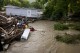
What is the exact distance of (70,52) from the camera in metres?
15.2

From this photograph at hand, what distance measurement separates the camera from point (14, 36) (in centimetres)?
1805

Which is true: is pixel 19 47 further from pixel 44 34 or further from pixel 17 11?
pixel 17 11

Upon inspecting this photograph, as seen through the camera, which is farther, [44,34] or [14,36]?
[44,34]

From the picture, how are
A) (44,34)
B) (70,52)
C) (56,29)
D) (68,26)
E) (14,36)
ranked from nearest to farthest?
1. (70,52)
2. (14,36)
3. (44,34)
4. (56,29)
5. (68,26)

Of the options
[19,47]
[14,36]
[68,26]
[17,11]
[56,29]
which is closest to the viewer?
[19,47]

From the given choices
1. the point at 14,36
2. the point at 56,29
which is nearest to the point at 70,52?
the point at 14,36

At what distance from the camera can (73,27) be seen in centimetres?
2472

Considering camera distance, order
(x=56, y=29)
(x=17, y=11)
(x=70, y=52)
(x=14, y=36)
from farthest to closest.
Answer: (x=17, y=11) → (x=56, y=29) → (x=14, y=36) → (x=70, y=52)

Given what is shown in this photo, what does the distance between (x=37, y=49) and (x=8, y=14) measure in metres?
17.5

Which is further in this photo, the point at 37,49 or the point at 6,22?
the point at 6,22

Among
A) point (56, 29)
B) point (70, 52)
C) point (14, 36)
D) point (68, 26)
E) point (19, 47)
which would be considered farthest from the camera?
point (68, 26)

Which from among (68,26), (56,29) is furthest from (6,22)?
(68,26)

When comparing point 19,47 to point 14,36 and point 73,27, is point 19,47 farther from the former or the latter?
point 73,27

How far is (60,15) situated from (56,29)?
875 cm
